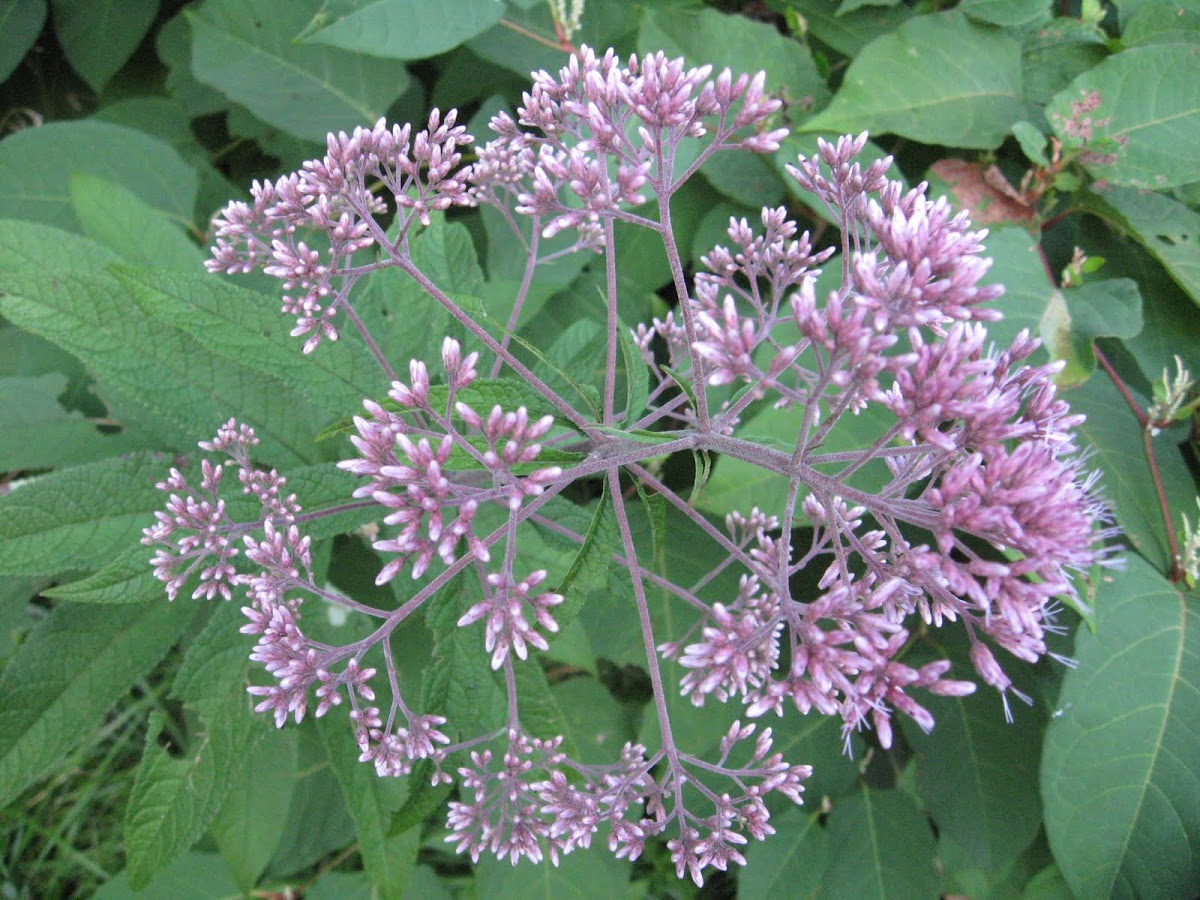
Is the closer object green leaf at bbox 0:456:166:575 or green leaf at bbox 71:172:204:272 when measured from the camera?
green leaf at bbox 0:456:166:575

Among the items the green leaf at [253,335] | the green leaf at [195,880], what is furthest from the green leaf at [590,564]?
the green leaf at [195,880]

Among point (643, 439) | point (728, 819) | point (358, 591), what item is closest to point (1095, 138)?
point (643, 439)

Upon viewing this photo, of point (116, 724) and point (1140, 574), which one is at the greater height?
point (1140, 574)

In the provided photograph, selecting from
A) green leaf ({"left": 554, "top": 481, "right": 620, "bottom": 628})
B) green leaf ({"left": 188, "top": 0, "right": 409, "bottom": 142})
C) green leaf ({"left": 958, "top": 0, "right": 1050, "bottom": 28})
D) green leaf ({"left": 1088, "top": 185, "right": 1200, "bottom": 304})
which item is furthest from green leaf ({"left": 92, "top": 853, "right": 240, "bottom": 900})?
green leaf ({"left": 958, "top": 0, "right": 1050, "bottom": 28})

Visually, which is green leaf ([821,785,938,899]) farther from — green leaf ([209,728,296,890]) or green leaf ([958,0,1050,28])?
green leaf ([958,0,1050,28])

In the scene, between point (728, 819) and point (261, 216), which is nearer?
point (728, 819)

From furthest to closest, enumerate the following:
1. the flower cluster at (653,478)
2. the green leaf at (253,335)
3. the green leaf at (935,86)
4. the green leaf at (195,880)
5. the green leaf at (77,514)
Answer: the green leaf at (195,880), the green leaf at (935,86), the green leaf at (77,514), the green leaf at (253,335), the flower cluster at (653,478)

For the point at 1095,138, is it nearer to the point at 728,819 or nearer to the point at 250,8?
the point at 728,819

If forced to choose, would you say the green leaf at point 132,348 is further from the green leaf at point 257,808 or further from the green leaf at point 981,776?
the green leaf at point 981,776
